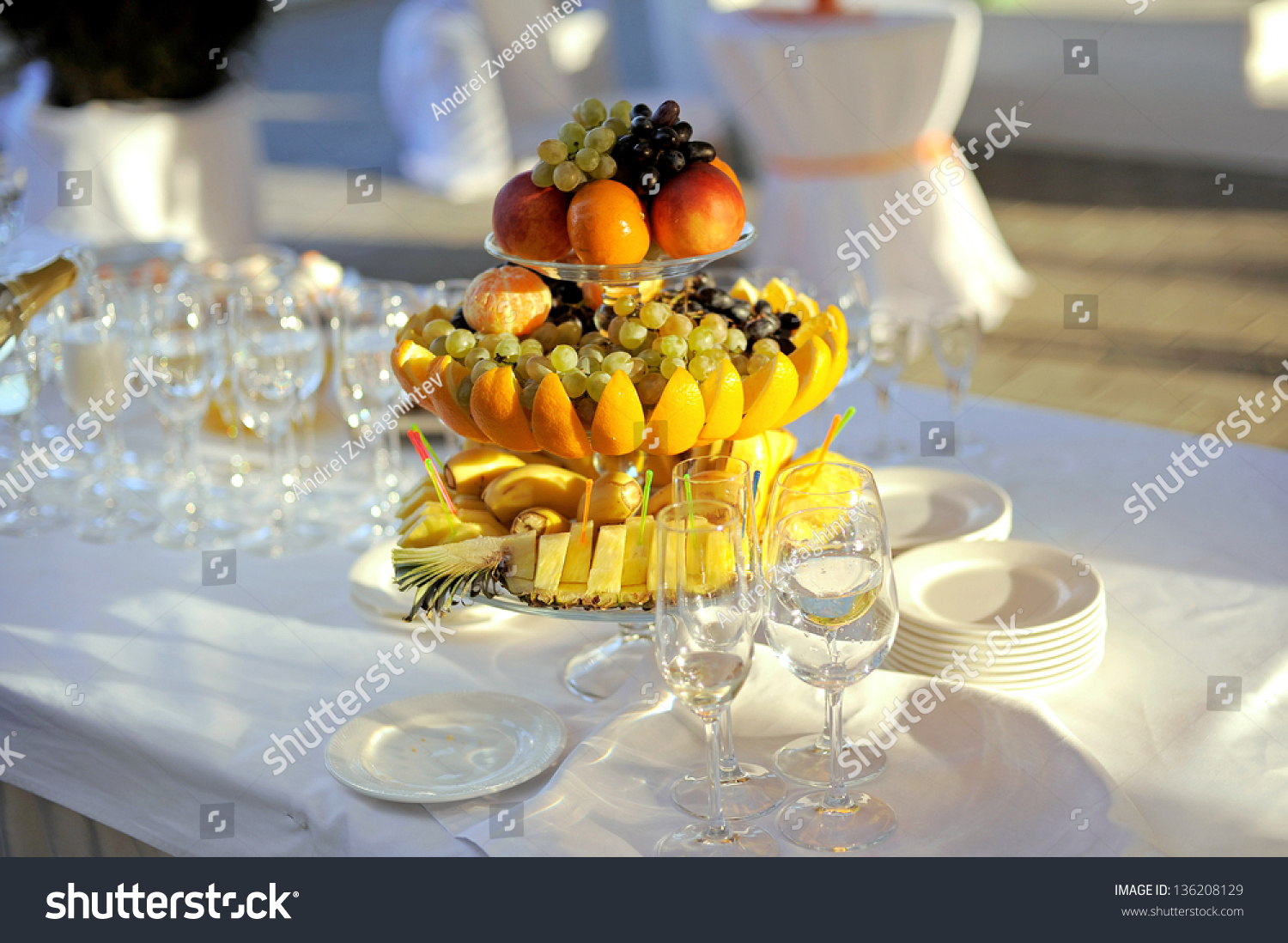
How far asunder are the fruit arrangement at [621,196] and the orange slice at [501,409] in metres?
0.16

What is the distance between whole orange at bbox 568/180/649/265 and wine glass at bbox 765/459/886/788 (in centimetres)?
33

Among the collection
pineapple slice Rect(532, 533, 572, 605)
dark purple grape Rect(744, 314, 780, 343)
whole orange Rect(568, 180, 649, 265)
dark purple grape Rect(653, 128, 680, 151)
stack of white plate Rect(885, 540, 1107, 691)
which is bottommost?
stack of white plate Rect(885, 540, 1107, 691)

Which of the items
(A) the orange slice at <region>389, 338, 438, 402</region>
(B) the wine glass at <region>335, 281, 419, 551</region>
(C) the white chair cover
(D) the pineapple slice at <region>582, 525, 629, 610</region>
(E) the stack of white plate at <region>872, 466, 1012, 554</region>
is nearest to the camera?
(D) the pineapple slice at <region>582, 525, 629, 610</region>

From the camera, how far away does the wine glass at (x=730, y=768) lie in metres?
1.08

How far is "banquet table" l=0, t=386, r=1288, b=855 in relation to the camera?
3.81ft

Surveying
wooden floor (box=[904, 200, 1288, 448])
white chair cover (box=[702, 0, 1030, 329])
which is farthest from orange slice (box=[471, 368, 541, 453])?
white chair cover (box=[702, 0, 1030, 329])

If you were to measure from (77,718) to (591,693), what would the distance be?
58cm

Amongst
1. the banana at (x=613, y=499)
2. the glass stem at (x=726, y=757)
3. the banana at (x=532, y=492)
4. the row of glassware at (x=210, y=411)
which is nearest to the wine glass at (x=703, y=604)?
the glass stem at (x=726, y=757)

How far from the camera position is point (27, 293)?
1.77m

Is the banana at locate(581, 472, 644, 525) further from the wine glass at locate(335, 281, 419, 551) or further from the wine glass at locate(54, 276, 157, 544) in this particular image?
the wine glass at locate(54, 276, 157, 544)

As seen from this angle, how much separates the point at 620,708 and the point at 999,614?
46cm

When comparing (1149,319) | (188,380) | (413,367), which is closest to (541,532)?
(413,367)

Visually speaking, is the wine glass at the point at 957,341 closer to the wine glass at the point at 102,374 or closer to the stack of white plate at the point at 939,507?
the stack of white plate at the point at 939,507

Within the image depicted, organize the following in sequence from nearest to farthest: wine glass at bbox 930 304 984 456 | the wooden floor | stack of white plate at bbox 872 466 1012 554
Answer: stack of white plate at bbox 872 466 1012 554
wine glass at bbox 930 304 984 456
the wooden floor
